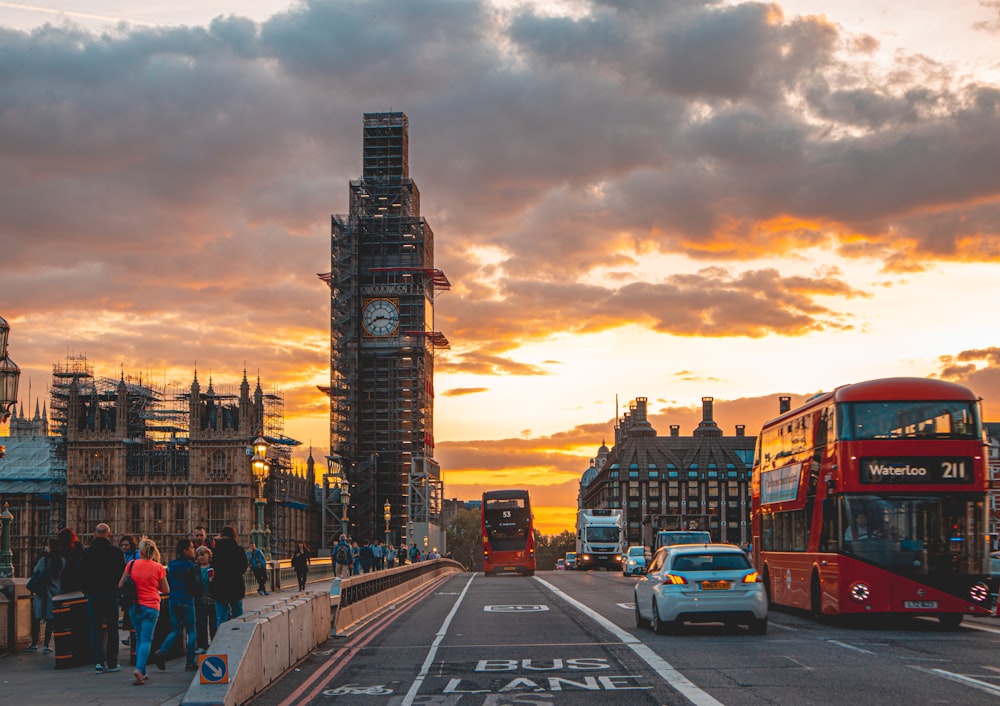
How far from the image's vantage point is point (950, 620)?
24.3 metres

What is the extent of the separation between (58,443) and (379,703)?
130 meters

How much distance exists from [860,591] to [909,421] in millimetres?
3361

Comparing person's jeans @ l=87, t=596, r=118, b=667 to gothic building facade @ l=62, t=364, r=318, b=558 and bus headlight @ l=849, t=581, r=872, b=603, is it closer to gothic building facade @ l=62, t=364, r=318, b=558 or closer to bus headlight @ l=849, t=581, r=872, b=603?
bus headlight @ l=849, t=581, r=872, b=603

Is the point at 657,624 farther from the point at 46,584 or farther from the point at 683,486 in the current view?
the point at 683,486

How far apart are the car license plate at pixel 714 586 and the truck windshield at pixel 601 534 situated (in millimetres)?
60175

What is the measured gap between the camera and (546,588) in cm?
4541

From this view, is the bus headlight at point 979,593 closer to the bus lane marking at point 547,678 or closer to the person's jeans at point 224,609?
the bus lane marking at point 547,678

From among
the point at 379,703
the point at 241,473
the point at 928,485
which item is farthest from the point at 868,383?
the point at 241,473

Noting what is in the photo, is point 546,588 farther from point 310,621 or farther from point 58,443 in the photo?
point 58,443

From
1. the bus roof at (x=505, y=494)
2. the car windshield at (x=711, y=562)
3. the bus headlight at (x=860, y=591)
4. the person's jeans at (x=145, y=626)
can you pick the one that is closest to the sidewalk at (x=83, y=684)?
the person's jeans at (x=145, y=626)

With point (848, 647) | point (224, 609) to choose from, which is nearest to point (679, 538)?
point (848, 647)

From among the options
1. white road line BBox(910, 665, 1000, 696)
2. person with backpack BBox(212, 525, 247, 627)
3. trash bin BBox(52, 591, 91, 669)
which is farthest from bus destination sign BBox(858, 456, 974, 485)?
trash bin BBox(52, 591, 91, 669)

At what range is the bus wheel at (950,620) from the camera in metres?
23.8

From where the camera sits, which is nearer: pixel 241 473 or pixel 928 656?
pixel 928 656
